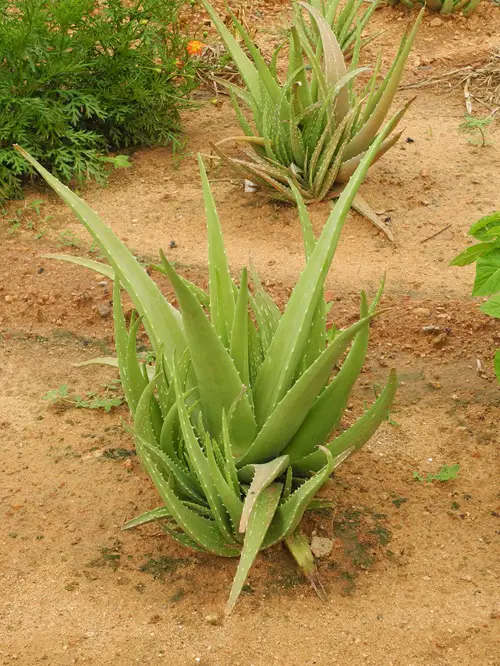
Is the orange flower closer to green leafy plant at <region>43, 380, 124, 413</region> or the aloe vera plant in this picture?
green leafy plant at <region>43, 380, 124, 413</region>

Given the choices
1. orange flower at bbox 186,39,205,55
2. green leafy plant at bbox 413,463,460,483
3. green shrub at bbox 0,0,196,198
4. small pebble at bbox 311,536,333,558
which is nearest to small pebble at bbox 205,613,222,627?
small pebble at bbox 311,536,333,558

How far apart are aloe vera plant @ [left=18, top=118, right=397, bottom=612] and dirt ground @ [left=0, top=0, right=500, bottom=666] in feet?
0.54

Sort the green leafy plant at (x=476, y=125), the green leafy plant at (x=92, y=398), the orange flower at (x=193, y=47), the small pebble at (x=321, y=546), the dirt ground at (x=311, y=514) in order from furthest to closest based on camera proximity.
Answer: the green leafy plant at (x=476, y=125)
the orange flower at (x=193, y=47)
the green leafy plant at (x=92, y=398)
the small pebble at (x=321, y=546)
the dirt ground at (x=311, y=514)

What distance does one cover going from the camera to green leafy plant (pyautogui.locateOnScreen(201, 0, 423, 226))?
4.13 metres

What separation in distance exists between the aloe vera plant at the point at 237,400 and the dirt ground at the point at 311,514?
0.54 feet

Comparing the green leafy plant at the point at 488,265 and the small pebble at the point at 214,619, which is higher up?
the green leafy plant at the point at 488,265

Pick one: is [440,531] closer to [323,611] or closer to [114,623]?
[323,611]

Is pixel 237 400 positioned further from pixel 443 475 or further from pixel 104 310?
pixel 104 310

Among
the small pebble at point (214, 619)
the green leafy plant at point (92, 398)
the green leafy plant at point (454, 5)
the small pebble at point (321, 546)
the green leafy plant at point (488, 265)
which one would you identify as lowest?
the green leafy plant at point (92, 398)

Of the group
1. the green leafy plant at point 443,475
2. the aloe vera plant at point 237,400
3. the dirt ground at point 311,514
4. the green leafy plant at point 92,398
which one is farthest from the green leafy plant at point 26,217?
the green leafy plant at point 443,475

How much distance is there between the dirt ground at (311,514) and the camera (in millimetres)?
2275

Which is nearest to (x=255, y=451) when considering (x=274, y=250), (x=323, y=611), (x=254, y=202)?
(x=323, y=611)

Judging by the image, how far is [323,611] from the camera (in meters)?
2.31

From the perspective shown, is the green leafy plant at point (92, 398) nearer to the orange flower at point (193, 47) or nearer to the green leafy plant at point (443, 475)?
the green leafy plant at point (443, 475)
